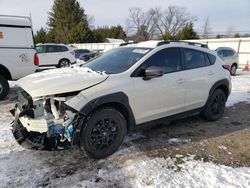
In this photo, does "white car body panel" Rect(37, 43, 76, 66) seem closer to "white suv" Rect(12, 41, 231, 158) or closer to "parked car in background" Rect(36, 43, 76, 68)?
"parked car in background" Rect(36, 43, 76, 68)

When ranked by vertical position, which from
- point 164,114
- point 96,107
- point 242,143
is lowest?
point 242,143

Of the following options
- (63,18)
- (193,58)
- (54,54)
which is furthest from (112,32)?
(193,58)

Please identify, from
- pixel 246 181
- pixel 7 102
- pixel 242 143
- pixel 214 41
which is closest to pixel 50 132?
pixel 246 181

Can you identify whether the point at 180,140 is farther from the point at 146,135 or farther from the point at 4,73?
the point at 4,73

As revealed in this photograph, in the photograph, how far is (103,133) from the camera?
13.0 ft

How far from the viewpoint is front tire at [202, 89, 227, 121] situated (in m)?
5.76

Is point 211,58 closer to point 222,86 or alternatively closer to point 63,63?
point 222,86

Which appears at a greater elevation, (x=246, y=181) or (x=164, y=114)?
(x=164, y=114)

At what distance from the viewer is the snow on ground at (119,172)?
11.1 ft

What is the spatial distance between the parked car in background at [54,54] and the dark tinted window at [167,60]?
12503 millimetres

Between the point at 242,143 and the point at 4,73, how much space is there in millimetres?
6410

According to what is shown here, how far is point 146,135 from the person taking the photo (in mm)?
5035

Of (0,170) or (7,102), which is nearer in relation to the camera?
(0,170)

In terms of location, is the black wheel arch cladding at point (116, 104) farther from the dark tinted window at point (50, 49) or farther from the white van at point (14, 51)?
the dark tinted window at point (50, 49)
